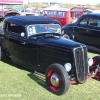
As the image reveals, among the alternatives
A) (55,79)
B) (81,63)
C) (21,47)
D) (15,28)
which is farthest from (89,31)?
(55,79)

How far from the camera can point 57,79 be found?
4.46 meters

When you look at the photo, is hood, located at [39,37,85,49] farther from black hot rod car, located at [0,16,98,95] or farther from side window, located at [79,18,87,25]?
side window, located at [79,18,87,25]

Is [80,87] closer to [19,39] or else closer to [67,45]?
[67,45]

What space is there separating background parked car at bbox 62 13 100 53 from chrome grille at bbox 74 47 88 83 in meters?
3.61

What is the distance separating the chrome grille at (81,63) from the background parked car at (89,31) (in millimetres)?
3612

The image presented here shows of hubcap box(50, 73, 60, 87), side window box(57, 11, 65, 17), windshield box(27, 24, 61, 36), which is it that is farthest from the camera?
side window box(57, 11, 65, 17)

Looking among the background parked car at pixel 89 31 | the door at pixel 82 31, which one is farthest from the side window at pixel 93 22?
the door at pixel 82 31

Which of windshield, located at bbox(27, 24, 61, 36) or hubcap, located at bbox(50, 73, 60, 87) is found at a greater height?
windshield, located at bbox(27, 24, 61, 36)

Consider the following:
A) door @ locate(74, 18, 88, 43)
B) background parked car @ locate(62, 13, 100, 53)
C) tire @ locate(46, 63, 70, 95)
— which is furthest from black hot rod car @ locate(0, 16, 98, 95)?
door @ locate(74, 18, 88, 43)

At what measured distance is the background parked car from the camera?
8.23 metres

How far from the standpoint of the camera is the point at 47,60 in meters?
5.12

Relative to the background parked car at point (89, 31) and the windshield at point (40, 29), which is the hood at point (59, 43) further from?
the background parked car at point (89, 31)

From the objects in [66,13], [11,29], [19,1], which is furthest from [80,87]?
[19,1]

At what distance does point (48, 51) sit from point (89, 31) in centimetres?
381
